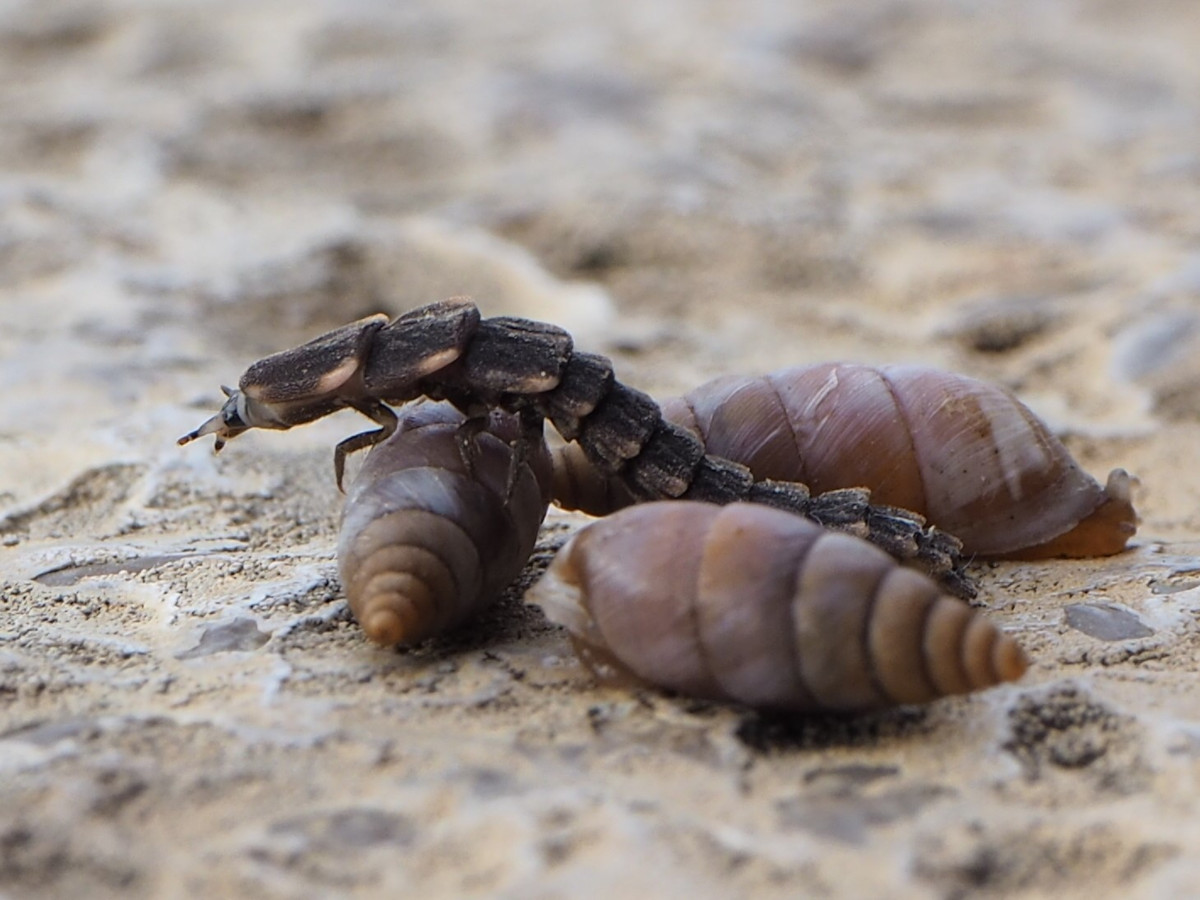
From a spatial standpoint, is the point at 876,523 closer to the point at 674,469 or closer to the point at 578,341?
the point at 674,469

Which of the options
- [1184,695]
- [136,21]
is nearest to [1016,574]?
[1184,695]

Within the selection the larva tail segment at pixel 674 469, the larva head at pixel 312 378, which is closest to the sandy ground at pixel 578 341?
the larva tail segment at pixel 674 469

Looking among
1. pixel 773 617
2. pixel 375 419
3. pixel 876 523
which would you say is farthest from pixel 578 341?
pixel 773 617

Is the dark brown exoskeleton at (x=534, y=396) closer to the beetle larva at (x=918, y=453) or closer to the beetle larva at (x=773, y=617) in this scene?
the beetle larva at (x=918, y=453)

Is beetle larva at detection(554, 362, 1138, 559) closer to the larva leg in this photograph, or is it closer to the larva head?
the larva leg

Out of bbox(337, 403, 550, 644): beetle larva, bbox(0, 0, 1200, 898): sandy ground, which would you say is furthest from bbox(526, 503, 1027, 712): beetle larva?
bbox(337, 403, 550, 644): beetle larva

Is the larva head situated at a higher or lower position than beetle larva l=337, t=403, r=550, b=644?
higher

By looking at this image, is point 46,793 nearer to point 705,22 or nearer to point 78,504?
point 78,504
